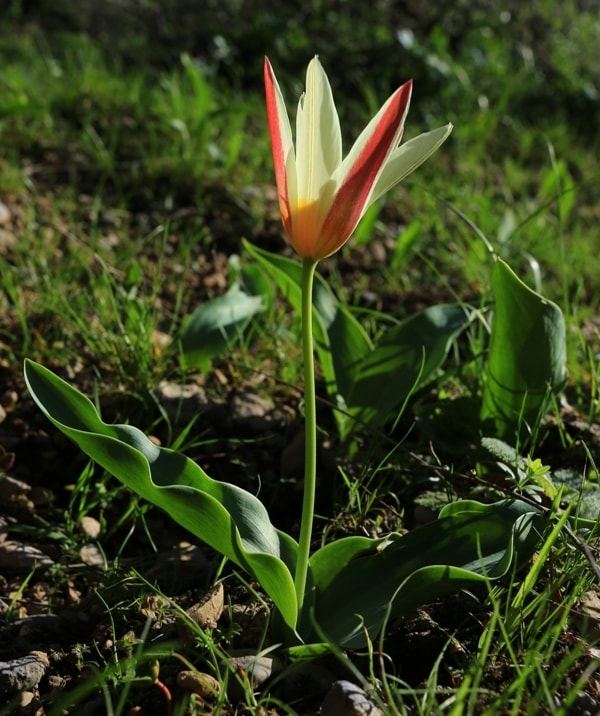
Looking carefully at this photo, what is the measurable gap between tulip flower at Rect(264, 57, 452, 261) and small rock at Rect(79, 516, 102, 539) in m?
0.77

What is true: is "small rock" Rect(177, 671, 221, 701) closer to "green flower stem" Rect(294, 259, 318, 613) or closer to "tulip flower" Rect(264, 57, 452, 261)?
"green flower stem" Rect(294, 259, 318, 613)

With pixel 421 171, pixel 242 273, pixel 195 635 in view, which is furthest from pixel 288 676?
pixel 421 171

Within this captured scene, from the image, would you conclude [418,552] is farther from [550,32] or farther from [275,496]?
[550,32]

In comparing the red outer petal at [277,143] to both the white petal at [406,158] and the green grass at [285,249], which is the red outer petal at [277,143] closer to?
the white petal at [406,158]

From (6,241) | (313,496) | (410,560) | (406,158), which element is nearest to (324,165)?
(406,158)

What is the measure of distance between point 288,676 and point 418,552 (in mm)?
264

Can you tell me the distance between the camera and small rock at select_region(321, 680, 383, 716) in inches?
44.4

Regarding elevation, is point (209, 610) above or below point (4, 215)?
below

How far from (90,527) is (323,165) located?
0.86 m

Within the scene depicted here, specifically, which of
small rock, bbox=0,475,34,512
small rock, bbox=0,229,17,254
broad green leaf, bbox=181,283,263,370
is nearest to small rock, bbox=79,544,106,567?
small rock, bbox=0,475,34,512

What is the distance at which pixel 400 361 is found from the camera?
177 centimetres

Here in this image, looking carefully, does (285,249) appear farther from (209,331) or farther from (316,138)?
(316,138)

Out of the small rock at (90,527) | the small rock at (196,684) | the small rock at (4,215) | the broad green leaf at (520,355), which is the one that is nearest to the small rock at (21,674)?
the small rock at (196,684)

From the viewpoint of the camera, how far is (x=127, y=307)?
199 centimetres
